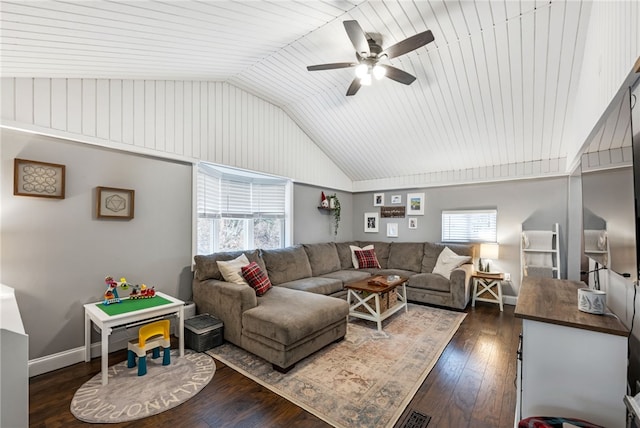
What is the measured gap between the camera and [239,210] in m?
4.36

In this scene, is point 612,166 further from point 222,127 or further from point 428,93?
point 222,127

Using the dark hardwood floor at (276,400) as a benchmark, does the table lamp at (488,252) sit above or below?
above

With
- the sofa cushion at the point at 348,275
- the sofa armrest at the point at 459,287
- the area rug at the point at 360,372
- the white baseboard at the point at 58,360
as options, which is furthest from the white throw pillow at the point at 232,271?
the sofa armrest at the point at 459,287

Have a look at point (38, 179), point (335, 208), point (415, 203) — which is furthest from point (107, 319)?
point (415, 203)

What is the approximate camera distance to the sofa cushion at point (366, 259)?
207 inches

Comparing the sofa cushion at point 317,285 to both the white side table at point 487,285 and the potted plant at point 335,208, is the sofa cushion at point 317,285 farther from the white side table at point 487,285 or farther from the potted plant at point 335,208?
the white side table at point 487,285

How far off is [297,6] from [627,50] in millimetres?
2172

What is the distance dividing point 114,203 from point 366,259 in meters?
4.05

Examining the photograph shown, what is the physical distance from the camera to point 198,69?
305 centimetres

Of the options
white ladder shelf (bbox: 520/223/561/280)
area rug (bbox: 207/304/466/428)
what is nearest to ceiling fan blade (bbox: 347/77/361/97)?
area rug (bbox: 207/304/466/428)

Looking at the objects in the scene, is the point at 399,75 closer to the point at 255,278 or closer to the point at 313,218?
the point at 255,278

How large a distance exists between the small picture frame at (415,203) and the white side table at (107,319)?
4.49 metres

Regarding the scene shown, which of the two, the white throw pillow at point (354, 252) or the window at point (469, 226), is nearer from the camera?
the window at point (469, 226)

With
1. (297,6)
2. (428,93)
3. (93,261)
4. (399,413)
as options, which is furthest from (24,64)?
(428,93)
